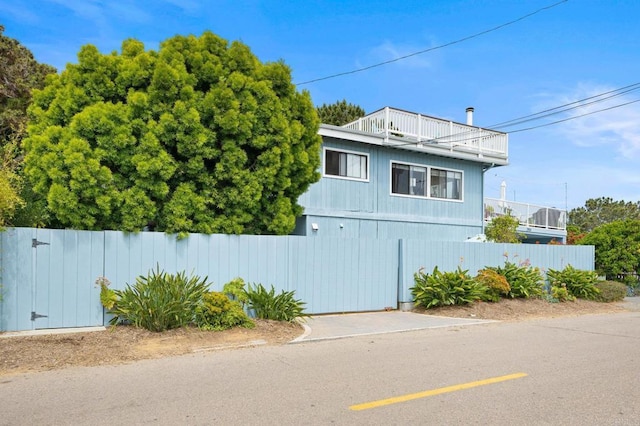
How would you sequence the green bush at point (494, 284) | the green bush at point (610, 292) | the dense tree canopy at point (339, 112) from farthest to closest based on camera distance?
the dense tree canopy at point (339, 112) → the green bush at point (610, 292) → the green bush at point (494, 284)

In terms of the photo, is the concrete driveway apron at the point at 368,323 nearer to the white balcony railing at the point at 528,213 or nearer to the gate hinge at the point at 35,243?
the gate hinge at the point at 35,243

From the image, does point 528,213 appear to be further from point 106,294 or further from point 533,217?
point 106,294

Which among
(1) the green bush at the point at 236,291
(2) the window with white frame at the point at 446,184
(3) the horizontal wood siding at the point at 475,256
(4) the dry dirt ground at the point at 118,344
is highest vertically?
(2) the window with white frame at the point at 446,184

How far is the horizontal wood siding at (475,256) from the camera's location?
539 inches

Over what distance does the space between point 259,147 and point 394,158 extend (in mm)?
9432

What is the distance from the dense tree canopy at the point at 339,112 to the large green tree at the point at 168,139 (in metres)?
25.8

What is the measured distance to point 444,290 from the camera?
529 inches

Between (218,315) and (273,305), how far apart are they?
1440mm

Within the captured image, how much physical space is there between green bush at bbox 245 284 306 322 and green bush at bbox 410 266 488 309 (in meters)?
4.25

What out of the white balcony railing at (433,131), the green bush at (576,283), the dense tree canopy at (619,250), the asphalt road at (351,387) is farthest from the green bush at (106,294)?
the dense tree canopy at (619,250)

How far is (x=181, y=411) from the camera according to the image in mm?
5168

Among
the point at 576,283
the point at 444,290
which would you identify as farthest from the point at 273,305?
the point at 576,283

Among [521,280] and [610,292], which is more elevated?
[521,280]

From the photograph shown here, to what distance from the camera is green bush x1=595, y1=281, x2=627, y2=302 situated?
54.1 feet
